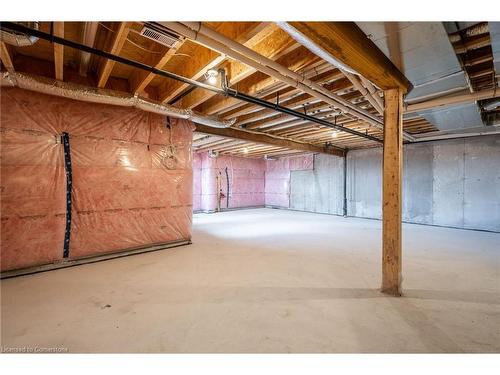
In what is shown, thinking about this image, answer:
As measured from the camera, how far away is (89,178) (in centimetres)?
315

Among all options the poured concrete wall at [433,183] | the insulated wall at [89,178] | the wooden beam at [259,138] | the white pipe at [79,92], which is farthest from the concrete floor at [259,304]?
the poured concrete wall at [433,183]

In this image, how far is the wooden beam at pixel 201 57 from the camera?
181 centimetres

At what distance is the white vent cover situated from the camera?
5.95 feet

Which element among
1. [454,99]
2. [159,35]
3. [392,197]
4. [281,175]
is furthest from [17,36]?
[281,175]

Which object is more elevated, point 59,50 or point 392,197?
point 59,50

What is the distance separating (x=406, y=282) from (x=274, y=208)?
770 cm

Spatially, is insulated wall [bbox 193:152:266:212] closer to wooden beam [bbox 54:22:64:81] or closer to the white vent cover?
wooden beam [bbox 54:22:64:81]

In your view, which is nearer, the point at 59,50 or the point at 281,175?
the point at 59,50

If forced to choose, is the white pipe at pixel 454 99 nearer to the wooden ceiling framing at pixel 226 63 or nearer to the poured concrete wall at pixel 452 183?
the wooden ceiling framing at pixel 226 63

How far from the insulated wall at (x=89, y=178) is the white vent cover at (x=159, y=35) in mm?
1853

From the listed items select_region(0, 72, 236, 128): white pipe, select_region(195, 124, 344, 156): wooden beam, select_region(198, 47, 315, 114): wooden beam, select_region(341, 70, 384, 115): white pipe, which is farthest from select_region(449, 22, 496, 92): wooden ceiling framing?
select_region(195, 124, 344, 156): wooden beam

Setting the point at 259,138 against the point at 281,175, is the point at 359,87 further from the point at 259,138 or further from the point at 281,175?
the point at 281,175

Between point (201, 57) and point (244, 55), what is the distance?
657 millimetres
